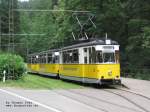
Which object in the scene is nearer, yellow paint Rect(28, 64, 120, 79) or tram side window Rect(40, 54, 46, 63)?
yellow paint Rect(28, 64, 120, 79)

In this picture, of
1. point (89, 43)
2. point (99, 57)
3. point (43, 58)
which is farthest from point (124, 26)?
point (99, 57)

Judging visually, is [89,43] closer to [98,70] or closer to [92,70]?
[92,70]

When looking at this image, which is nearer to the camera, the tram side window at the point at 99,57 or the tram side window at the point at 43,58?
the tram side window at the point at 99,57

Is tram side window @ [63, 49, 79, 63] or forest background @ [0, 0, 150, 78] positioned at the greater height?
forest background @ [0, 0, 150, 78]

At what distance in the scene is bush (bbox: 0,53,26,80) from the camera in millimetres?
34594

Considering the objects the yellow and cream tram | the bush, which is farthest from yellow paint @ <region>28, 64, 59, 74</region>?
the bush

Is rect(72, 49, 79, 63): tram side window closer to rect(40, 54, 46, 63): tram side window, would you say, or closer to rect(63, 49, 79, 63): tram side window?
rect(63, 49, 79, 63): tram side window

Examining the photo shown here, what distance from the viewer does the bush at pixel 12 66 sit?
113ft

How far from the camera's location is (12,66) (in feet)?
114

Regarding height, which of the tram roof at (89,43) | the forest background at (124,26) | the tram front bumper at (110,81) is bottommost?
the tram front bumper at (110,81)

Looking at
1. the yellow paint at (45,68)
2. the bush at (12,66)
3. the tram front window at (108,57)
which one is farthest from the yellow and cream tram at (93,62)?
the yellow paint at (45,68)

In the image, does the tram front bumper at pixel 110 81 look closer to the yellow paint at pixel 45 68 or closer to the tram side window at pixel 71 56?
the tram side window at pixel 71 56

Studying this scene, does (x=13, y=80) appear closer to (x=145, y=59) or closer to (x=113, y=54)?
(x=113, y=54)

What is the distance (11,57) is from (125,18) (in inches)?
812
